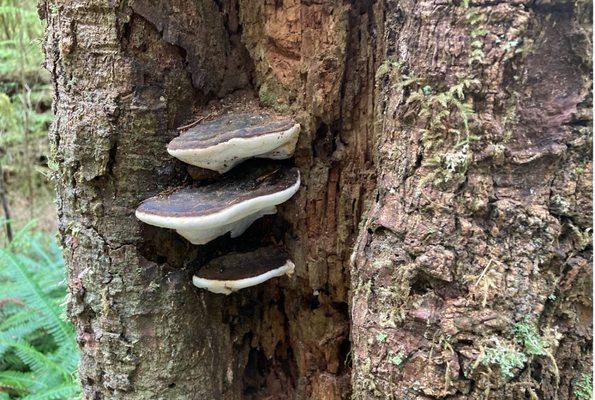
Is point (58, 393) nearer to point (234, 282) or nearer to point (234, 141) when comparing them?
point (234, 282)

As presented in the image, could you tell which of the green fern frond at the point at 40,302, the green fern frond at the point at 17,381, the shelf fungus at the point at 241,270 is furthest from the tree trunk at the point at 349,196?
the green fern frond at the point at 40,302

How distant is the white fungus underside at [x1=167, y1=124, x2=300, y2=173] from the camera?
1.68 metres

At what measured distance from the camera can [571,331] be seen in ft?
5.00

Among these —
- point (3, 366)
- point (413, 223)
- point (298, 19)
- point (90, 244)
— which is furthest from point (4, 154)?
point (413, 223)

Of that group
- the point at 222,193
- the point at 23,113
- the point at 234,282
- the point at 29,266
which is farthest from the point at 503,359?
the point at 23,113

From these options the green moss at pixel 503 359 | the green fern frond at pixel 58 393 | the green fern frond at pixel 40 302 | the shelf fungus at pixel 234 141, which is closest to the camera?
the green moss at pixel 503 359

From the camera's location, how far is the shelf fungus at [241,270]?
1911mm

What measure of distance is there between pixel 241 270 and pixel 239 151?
542 millimetres

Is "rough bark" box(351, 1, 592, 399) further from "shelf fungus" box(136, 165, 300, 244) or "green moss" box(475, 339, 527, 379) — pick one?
"shelf fungus" box(136, 165, 300, 244)

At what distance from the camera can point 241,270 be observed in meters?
1.97

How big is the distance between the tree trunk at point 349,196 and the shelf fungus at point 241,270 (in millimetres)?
106

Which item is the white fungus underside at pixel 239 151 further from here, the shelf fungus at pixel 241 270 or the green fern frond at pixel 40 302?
the green fern frond at pixel 40 302

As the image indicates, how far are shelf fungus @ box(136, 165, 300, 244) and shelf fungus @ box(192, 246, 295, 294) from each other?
13cm

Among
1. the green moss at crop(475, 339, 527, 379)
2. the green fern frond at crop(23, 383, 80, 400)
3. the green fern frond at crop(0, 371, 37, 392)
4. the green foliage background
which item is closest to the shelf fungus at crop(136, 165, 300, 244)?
the green moss at crop(475, 339, 527, 379)
